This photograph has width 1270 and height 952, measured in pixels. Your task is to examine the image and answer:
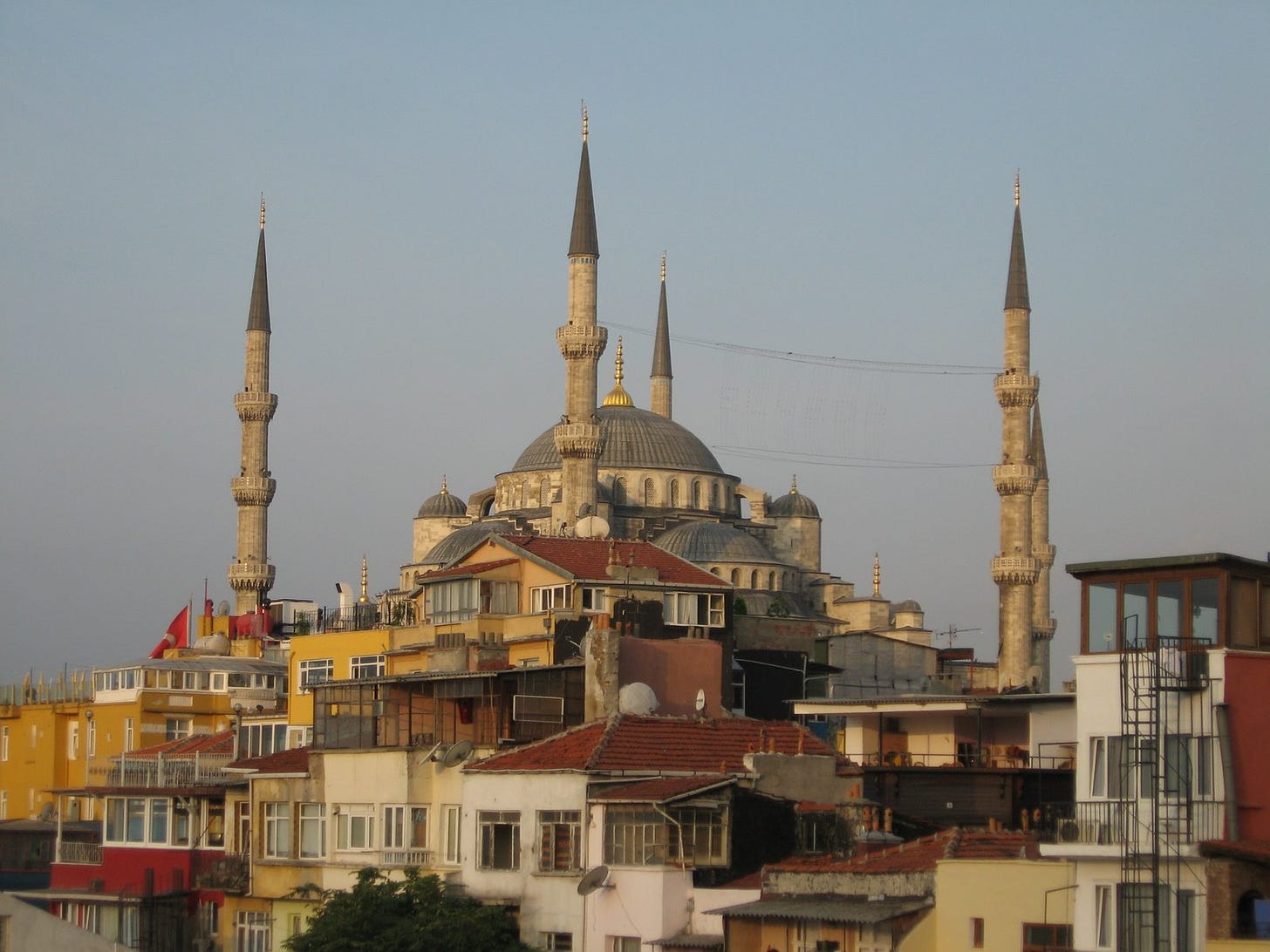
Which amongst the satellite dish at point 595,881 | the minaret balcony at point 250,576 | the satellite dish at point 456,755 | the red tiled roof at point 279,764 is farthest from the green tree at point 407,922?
the minaret balcony at point 250,576

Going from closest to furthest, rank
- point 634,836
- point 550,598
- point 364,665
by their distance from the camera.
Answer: point 634,836
point 550,598
point 364,665

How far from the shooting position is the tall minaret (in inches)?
2094

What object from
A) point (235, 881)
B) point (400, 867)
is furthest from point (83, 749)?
point (400, 867)

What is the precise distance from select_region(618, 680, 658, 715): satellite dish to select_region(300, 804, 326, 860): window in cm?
359

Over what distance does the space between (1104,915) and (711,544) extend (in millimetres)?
44847

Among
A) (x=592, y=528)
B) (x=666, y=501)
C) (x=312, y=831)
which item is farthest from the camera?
(x=666, y=501)

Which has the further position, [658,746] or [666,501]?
[666,501]

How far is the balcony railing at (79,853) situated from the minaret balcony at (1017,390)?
101ft

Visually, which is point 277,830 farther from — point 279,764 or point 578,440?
point 578,440

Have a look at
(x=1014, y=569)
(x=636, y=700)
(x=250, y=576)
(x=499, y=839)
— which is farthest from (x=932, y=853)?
(x=250, y=576)

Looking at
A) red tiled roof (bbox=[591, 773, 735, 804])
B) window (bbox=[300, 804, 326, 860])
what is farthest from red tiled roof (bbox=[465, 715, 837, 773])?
window (bbox=[300, 804, 326, 860])

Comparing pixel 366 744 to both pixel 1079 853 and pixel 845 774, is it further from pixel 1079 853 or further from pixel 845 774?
pixel 1079 853

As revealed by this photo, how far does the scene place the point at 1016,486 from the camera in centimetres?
5619

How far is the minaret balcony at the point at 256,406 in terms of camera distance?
194ft
